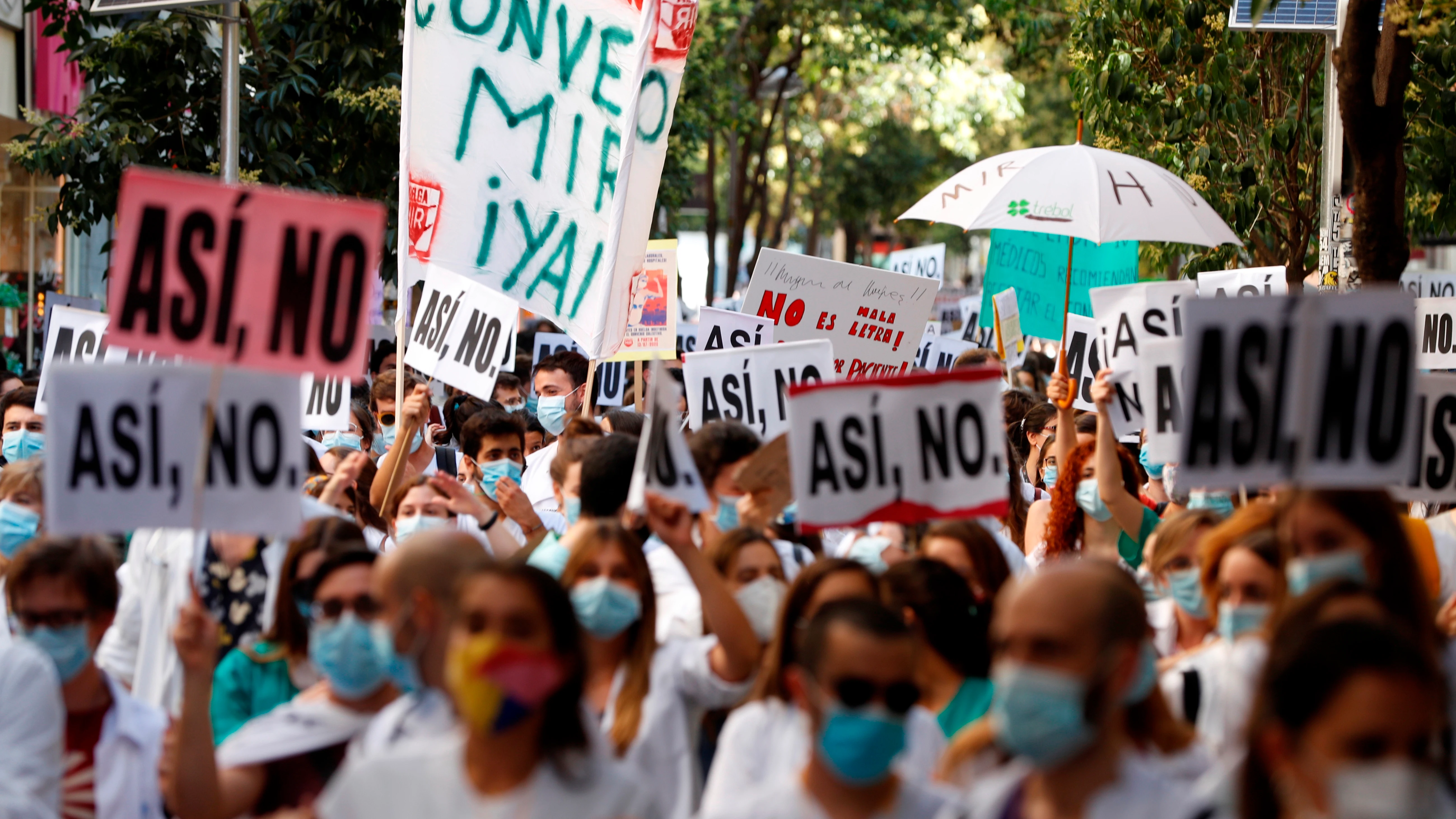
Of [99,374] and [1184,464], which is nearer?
[1184,464]

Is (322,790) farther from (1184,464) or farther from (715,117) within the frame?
(715,117)

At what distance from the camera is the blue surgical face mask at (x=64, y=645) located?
4035 mm

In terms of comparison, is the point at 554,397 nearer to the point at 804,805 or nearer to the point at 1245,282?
the point at 1245,282

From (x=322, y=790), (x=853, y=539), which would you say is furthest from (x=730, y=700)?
(x=853, y=539)

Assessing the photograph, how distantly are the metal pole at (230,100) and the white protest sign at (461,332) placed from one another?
3950 millimetres

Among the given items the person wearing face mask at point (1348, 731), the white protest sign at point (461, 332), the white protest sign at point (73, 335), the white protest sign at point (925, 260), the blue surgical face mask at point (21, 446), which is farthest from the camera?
the white protest sign at point (925, 260)

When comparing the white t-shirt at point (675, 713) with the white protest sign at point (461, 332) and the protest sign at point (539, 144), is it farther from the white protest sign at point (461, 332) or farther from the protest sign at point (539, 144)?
the protest sign at point (539, 144)

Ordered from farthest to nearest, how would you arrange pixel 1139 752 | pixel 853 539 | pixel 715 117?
1. pixel 715 117
2. pixel 853 539
3. pixel 1139 752

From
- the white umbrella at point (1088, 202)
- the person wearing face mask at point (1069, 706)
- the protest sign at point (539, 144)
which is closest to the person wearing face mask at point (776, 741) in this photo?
the person wearing face mask at point (1069, 706)

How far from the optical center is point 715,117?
77.3 feet

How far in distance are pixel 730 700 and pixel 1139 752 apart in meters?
1.14

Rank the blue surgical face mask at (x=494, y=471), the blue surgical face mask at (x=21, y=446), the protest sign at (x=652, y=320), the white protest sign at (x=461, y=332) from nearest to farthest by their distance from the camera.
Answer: the blue surgical face mask at (x=494, y=471)
the white protest sign at (x=461, y=332)
the blue surgical face mask at (x=21, y=446)
the protest sign at (x=652, y=320)

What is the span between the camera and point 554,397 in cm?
959

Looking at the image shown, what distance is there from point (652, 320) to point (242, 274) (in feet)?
20.6
